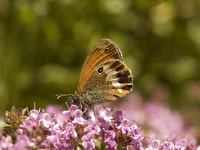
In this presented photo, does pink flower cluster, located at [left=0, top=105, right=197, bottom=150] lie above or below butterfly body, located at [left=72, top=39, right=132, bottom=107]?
below

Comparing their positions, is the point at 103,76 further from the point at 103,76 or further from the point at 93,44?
the point at 93,44

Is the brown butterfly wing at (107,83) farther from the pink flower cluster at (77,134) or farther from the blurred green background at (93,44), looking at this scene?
the blurred green background at (93,44)

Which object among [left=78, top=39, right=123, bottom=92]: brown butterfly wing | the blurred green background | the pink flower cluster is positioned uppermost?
the blurred green background

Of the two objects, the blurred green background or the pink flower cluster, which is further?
the blurred green background

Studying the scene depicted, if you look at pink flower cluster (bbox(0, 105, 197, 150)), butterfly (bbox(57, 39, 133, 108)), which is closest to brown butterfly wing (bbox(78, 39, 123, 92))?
butterfly (bbox(57, 39, 133, 108))

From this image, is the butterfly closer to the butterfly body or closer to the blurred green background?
the butterfly body

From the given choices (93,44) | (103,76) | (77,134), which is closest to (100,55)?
(103,76)

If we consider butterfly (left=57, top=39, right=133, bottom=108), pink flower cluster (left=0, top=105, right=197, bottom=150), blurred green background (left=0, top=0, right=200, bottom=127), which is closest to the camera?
pink flower cluster (left=0, top=105, right=197, bottom=150)

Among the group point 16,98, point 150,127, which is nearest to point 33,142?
point 150,127
